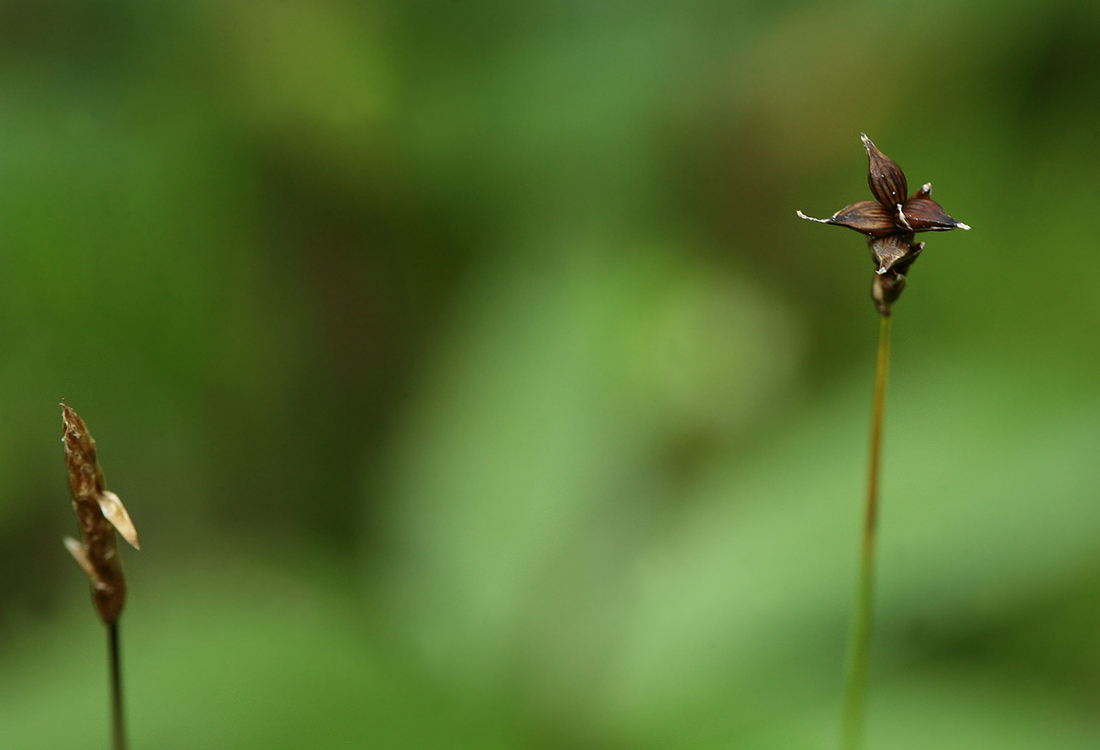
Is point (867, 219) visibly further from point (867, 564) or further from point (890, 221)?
point (867, 564)

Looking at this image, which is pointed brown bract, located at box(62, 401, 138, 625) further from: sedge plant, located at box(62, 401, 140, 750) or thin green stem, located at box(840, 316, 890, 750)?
thin green stem, located at box(840, 316, 890, 750)

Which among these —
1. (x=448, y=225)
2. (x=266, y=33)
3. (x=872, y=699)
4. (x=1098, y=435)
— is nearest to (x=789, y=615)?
(x=872, y=699)

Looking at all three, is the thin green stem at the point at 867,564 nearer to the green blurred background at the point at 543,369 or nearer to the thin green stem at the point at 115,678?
the green blurred background at the point at 543,369

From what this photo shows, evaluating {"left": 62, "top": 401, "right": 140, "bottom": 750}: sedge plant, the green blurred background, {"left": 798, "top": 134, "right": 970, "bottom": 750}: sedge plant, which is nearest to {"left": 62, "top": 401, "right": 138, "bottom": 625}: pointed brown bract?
{"left": 62, "top": 401, "right": 140, "bottom": 750}: sedge plant

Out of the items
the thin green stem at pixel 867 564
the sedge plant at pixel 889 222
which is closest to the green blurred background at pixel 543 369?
the thin green stem at pixel 867 564

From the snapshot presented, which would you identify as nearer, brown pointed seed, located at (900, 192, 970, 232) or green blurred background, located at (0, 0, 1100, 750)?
brown pointed seed, located at (900, 192, 970, 232)

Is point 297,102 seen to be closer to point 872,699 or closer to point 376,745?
point 376,745
